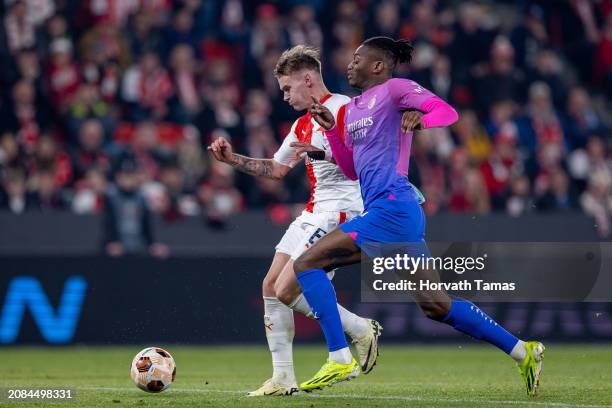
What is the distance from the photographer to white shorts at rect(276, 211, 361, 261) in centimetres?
880

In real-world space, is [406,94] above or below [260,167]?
above

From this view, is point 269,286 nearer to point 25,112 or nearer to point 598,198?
point 25,112

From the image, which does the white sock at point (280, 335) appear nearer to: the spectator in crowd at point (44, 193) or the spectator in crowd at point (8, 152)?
the spectator in crowd at point (44, 193)

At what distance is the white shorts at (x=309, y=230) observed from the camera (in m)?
8.80

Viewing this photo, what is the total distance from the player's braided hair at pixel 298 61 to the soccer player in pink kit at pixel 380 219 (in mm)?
663

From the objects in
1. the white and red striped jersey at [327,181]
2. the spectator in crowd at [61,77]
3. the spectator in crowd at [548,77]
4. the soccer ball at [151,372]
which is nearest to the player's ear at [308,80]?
the white and red striped jersey at [327,181]

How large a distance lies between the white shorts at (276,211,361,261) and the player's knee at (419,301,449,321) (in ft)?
3.95

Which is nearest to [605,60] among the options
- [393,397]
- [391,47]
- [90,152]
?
[90,152]

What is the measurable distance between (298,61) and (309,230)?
1.23m

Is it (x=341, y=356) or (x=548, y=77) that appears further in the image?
(x=548, y=77)

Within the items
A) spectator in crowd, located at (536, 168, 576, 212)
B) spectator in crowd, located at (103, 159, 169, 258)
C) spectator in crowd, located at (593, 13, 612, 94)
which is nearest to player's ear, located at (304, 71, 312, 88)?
spectator in crowd, located at (103, 159, 169, 258)

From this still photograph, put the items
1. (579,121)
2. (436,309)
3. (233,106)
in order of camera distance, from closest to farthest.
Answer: (436,309) < (233,106) < (579,121)

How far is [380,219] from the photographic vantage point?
795cm

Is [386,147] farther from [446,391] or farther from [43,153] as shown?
[43,153]
